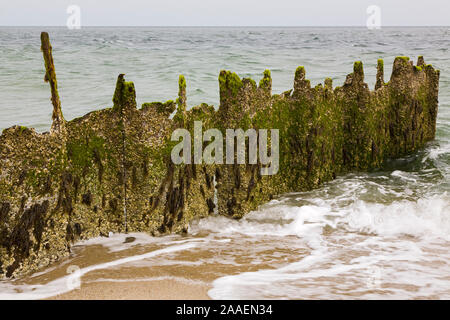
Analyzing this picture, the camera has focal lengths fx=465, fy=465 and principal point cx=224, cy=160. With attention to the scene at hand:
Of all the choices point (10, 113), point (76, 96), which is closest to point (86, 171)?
point (10, 113)

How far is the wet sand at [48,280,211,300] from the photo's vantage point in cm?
374

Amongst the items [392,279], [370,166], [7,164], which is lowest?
[392,279]

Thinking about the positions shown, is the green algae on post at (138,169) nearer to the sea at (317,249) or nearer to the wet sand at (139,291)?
the sea at (317,249)

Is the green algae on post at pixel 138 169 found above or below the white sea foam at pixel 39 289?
above

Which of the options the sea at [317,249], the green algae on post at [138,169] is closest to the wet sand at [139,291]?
the sea at [317,249]

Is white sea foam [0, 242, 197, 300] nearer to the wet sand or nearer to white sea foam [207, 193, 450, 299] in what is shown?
the wet sand

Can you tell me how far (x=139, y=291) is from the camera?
3.83 m

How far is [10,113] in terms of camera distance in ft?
44.3

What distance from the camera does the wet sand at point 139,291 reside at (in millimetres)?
3738

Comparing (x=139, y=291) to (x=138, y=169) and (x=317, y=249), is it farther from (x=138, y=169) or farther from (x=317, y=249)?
(x=317, y=249)

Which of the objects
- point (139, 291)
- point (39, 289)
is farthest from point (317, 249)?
point (39, 289)

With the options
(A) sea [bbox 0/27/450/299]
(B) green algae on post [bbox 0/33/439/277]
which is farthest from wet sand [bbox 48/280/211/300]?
(B) green algae on post [bbox 0/33/439/277]
